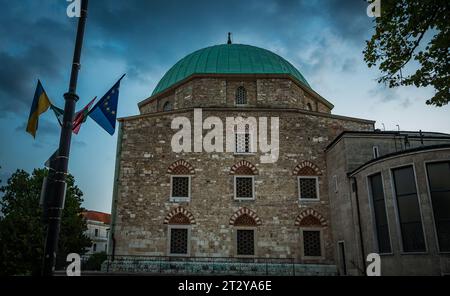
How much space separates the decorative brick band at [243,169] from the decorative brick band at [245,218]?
6.18ft

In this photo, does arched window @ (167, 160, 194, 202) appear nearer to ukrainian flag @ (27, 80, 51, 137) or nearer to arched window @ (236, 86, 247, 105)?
arched window @ (236, 86, 247, 105)

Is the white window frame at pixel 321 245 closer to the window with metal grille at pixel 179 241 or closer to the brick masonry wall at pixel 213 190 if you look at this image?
the brick masonry wall at pixel 213 190

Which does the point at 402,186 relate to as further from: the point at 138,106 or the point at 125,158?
the point at 138,106

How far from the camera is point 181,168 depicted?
1711 cm

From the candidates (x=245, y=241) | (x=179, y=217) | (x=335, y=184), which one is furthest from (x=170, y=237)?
(x=335, y=184)

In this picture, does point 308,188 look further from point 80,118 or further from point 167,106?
point 80,118

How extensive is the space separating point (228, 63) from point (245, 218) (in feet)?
31.4

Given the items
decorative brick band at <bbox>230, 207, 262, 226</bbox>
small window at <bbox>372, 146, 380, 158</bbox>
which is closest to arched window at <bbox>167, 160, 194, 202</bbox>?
decorative brick band at <bbox>230, 207, 262, 226</bbox>

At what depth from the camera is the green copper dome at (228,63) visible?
67.3 feet

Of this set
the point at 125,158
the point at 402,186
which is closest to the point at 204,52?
the point at 125,158

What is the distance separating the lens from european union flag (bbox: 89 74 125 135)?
27.3 feet

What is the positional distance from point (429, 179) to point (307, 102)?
33.5ft

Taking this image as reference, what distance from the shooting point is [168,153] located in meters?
17.3

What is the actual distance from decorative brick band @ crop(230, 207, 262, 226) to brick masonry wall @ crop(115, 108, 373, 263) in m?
0.22
